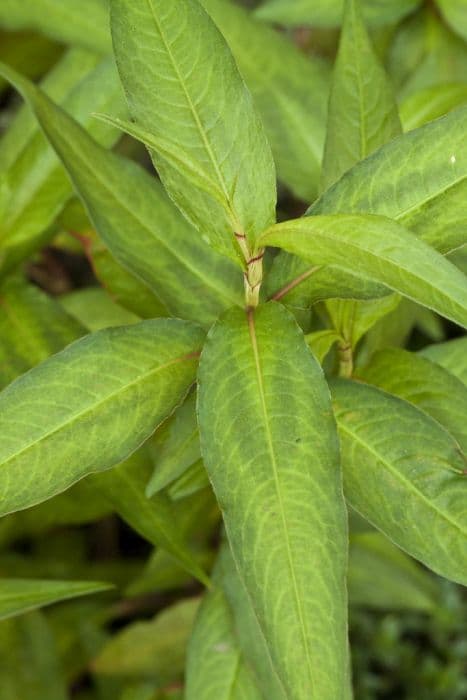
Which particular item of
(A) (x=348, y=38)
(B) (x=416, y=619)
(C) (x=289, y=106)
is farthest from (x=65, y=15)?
(B) (x=416, y=619)

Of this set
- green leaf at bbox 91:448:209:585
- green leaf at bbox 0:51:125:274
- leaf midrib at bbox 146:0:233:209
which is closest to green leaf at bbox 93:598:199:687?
green leaf at bbox 91:448:209:585

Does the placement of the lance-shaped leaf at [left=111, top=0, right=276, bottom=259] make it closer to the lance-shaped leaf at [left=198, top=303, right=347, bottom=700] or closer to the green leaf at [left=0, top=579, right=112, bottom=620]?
the lance-shaped leaf at [left=198, top=303, right=347, bottom=700]

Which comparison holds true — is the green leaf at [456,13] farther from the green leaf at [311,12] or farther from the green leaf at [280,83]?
the green leaf at [280,83]

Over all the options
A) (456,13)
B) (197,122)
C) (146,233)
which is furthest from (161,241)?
(456,13)

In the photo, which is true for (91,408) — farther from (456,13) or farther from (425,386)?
(456,13)

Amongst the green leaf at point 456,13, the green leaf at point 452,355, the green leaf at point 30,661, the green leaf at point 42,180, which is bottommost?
the green leaf at point 30,661

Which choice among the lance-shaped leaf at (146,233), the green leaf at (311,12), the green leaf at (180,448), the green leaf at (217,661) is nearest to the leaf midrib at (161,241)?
the lance-shaped leaf at (146,233)
